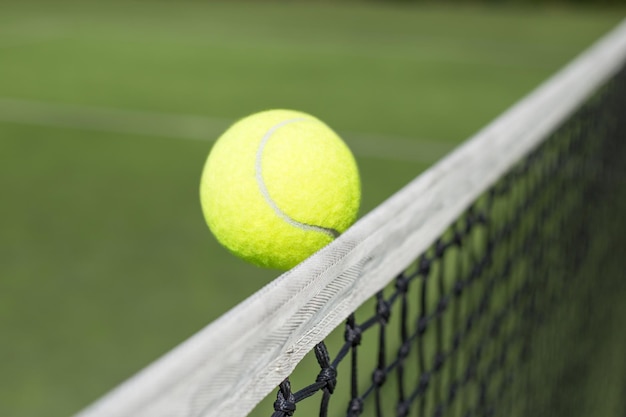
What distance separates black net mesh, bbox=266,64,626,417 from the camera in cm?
240

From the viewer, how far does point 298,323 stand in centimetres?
98

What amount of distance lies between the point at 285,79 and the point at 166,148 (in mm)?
2929

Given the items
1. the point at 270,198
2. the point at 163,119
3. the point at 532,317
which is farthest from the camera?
the point at 163,119

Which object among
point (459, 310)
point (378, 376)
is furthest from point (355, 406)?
point (459, 310)

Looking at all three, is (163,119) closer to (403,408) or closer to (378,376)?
(403,408)

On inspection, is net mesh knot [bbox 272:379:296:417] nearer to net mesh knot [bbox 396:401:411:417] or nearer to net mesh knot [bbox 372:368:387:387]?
net mesh knot [bbox 372:368:387:387]

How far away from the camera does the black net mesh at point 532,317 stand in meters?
2.40

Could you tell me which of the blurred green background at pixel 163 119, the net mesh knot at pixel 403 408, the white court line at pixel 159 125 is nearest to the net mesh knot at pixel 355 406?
the net mesh knot at pixel 403 408

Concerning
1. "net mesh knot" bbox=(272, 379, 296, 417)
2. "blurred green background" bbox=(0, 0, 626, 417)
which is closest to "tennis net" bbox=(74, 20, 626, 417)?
"net mesh knot" bbox=(272, 379, 296, 417)

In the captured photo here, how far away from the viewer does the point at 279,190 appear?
140 cm

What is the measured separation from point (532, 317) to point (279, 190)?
154cm

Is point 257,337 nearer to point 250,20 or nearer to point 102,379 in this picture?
point 102,379

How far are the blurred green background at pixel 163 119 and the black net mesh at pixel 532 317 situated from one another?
A: 0.80m

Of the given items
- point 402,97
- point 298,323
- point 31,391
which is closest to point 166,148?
point 402,97
